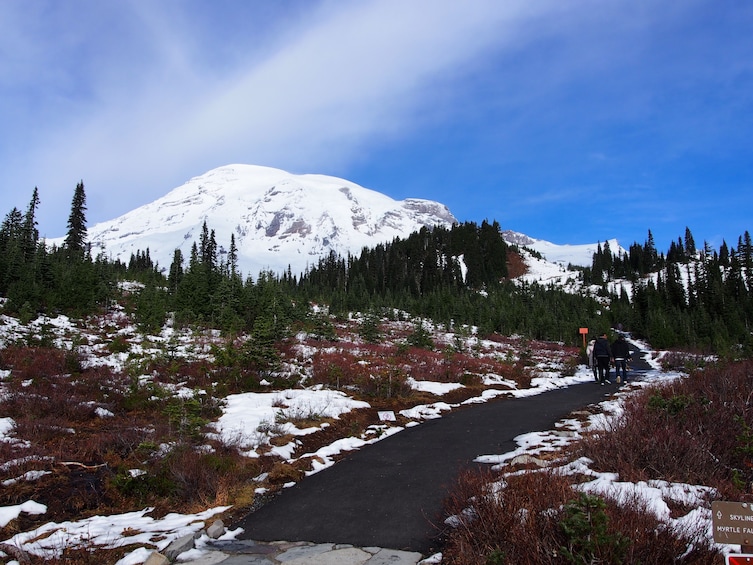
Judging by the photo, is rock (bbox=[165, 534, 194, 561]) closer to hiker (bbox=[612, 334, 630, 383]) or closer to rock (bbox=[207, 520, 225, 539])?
rock (bbox=[207, 520, 225, 539])

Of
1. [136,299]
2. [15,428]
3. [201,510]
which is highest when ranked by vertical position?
[136,299]

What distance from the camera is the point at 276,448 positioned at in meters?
9.64

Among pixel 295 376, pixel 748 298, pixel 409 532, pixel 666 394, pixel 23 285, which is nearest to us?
pixel 409 532

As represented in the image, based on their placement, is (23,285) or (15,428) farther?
(23,285)

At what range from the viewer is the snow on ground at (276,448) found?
512 centimetres

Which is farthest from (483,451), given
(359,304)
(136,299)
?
(359,304)

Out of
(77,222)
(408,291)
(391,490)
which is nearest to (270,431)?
(391,490)

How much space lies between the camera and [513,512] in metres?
4.42

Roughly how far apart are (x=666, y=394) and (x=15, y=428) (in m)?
15.2

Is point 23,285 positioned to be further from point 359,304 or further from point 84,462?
point 359,304

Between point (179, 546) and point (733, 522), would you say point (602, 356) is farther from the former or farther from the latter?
point (179, 546)

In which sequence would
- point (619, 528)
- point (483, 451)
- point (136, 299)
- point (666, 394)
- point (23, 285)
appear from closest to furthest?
point (619, 528)
point (483, 451)
point (666, 394)
point (23, 285)
point (136, 299)

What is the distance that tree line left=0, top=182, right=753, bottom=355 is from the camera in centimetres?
3036

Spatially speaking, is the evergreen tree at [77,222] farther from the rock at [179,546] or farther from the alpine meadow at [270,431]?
the rock at [179,546]
